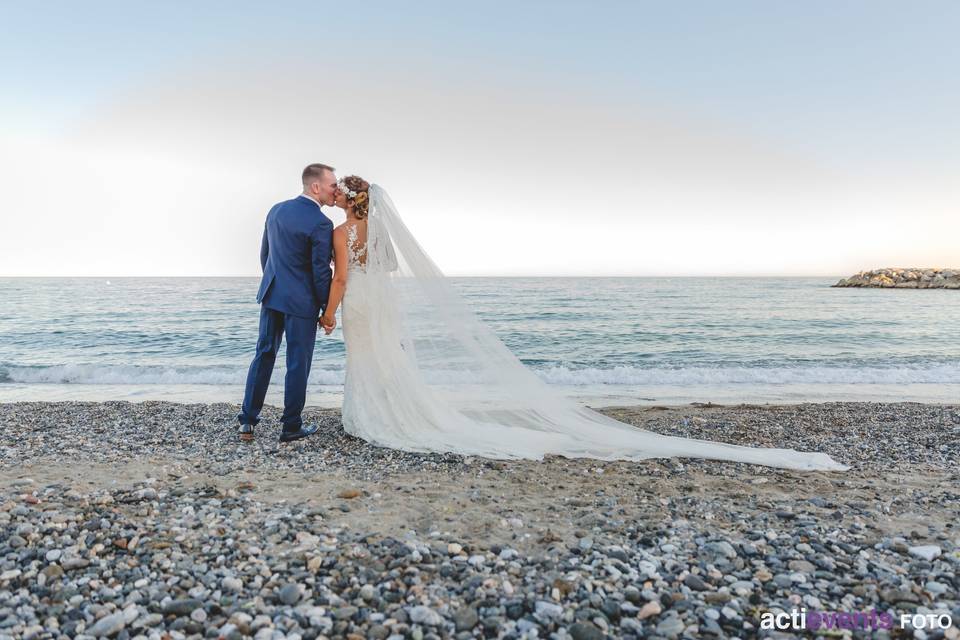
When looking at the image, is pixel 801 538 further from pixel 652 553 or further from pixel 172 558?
pixel 172 558

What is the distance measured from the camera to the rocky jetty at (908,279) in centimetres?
5259

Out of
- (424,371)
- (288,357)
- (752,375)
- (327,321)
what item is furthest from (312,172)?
(752,375)

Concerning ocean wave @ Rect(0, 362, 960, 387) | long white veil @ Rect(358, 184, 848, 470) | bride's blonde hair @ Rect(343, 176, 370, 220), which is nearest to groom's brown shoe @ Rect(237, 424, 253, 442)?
long white veil @ Rect(358, 184, 848, 470)

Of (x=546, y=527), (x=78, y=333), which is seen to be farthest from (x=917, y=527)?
(x=78, y=333)

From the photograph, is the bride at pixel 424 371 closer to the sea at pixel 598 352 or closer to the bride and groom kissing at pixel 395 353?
the bride and groom kissing at pixel 395 353

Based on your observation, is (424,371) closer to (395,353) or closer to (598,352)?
(395,353)

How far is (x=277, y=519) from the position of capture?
344 cm

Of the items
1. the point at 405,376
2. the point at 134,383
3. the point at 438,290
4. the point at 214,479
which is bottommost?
the point at 134,383

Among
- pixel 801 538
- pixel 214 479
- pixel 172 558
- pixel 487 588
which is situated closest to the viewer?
pixel 487 588

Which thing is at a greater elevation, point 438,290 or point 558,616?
point 438,290

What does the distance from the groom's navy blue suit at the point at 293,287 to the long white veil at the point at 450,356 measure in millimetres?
507

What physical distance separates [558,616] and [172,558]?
2023mm

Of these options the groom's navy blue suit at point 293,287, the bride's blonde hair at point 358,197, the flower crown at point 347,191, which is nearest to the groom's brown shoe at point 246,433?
the groom's navy blue suit at point 293,287

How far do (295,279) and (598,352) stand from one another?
512 inches
